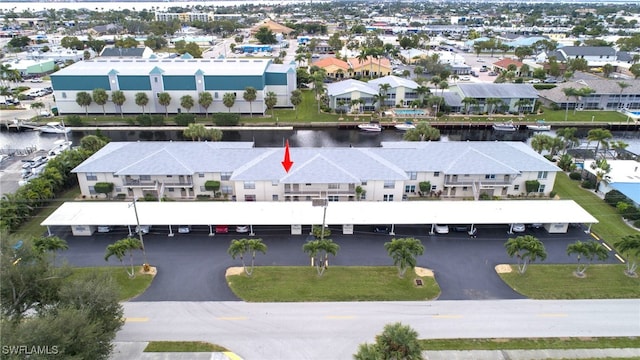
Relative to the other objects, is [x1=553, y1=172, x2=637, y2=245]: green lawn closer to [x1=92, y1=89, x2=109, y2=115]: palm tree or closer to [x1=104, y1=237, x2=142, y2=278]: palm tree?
[x1=104, y1=237, x2=142, y2=278]: palm tree

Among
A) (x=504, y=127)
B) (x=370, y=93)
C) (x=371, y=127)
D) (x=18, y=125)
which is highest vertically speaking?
(x=370, y=93)

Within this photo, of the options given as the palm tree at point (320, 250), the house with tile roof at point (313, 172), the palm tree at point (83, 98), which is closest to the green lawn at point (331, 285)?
the palm tree at point (320, 250)

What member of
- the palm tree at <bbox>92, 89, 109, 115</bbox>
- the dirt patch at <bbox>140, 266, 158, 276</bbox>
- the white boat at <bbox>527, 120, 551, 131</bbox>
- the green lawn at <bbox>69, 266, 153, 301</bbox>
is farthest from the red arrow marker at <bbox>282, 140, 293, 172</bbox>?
the white boat at <bbox>527, 120, 551, 131</bbox>

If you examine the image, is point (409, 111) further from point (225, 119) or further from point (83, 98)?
point (83, 98)

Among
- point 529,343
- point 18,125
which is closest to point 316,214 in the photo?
point 529,343

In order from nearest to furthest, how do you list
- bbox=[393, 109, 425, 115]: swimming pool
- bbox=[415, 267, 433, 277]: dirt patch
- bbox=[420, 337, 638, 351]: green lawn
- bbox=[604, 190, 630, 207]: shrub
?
1. bbox=[420, 337, 638, 351]: green lawn
2. bbox=[415, 267, 433, 277]: dirt patch
3. bbox=[604, 190, 630, 207]: shrub
4. bbox=[393, 109, 425, 115]: swimming pool

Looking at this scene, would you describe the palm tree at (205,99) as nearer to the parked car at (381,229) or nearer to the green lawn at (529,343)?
the parked car at (381,229)
